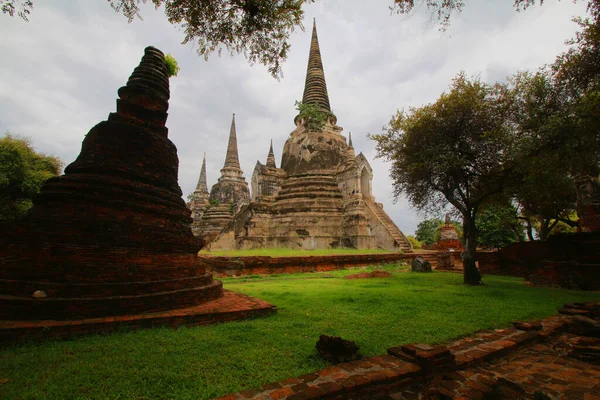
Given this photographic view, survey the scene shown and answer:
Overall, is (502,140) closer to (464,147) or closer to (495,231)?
(464,147)

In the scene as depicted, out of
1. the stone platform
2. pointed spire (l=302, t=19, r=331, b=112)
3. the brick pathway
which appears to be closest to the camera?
the brick pathway

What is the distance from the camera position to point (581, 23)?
335 inches

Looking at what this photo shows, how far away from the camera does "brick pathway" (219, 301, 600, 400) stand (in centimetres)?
252

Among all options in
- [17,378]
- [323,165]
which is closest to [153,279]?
[17,378]

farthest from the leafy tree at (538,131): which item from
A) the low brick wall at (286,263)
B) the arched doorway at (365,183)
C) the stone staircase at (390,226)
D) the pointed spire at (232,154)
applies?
the pointed spire at (232,154)

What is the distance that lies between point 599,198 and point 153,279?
1461cm

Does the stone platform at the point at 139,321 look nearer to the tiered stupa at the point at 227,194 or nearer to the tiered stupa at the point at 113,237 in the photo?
the tiered stupa at the point at 113,237

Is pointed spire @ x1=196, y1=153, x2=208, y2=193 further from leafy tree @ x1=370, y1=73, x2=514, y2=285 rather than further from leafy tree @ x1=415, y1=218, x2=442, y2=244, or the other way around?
leafy tree @ x1=370, y1=73, x2=514, y2=285

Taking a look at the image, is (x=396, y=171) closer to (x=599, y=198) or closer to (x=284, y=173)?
(x=599, y=198)

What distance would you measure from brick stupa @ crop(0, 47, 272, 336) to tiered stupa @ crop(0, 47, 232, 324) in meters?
0.01

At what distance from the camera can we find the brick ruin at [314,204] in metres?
17.9

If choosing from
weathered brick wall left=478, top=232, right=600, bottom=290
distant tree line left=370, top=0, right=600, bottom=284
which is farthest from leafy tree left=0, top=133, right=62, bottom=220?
weathered brick wall left=478, top=232, right=600, bottom=290

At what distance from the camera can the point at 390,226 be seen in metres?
18.1

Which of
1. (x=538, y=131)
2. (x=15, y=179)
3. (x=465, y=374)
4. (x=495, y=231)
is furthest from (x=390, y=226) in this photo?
(x=15, y=179)
